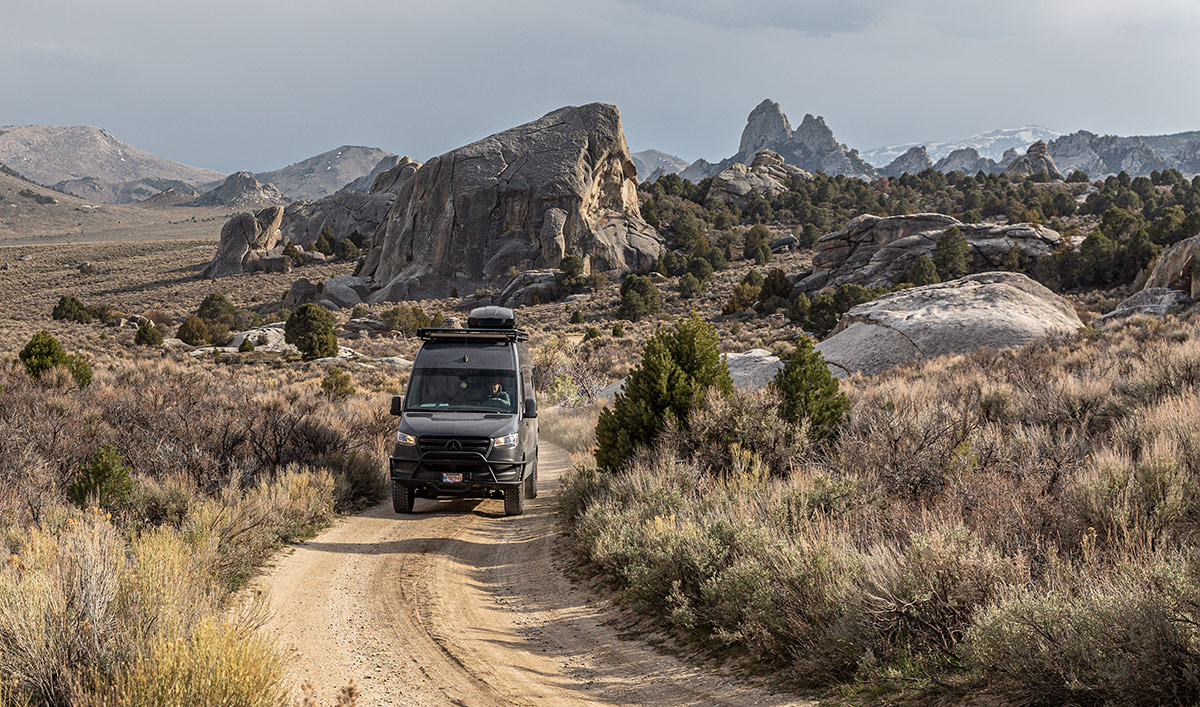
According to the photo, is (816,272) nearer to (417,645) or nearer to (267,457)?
(267,457)

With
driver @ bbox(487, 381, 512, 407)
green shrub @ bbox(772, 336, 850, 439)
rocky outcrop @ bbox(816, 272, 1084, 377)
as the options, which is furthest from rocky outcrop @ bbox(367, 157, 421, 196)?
green shrub @ bbox(772, 336, 850, 439)

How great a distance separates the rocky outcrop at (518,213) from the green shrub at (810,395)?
219ft

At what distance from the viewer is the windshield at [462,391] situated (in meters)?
10.9

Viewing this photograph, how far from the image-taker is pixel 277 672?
390cm

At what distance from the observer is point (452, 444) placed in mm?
9961

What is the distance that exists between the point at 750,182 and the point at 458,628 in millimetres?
103287

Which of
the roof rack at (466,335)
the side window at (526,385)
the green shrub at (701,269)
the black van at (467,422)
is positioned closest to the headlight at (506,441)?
the black van at (467,422)

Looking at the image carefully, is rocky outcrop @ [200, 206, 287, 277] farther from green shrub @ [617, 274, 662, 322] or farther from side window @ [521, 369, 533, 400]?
side window @ [521, 369, 533, 400]

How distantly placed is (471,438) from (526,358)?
2708 mm

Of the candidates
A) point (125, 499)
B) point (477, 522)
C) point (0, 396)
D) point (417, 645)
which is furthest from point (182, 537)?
point (0, 396)

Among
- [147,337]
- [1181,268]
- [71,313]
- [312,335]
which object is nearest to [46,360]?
[312,335]

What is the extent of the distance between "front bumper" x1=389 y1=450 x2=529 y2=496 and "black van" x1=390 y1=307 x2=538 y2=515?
1 cm

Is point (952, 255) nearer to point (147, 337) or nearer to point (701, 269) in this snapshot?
point (701, 269)

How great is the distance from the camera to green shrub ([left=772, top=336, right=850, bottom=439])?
408 inches
